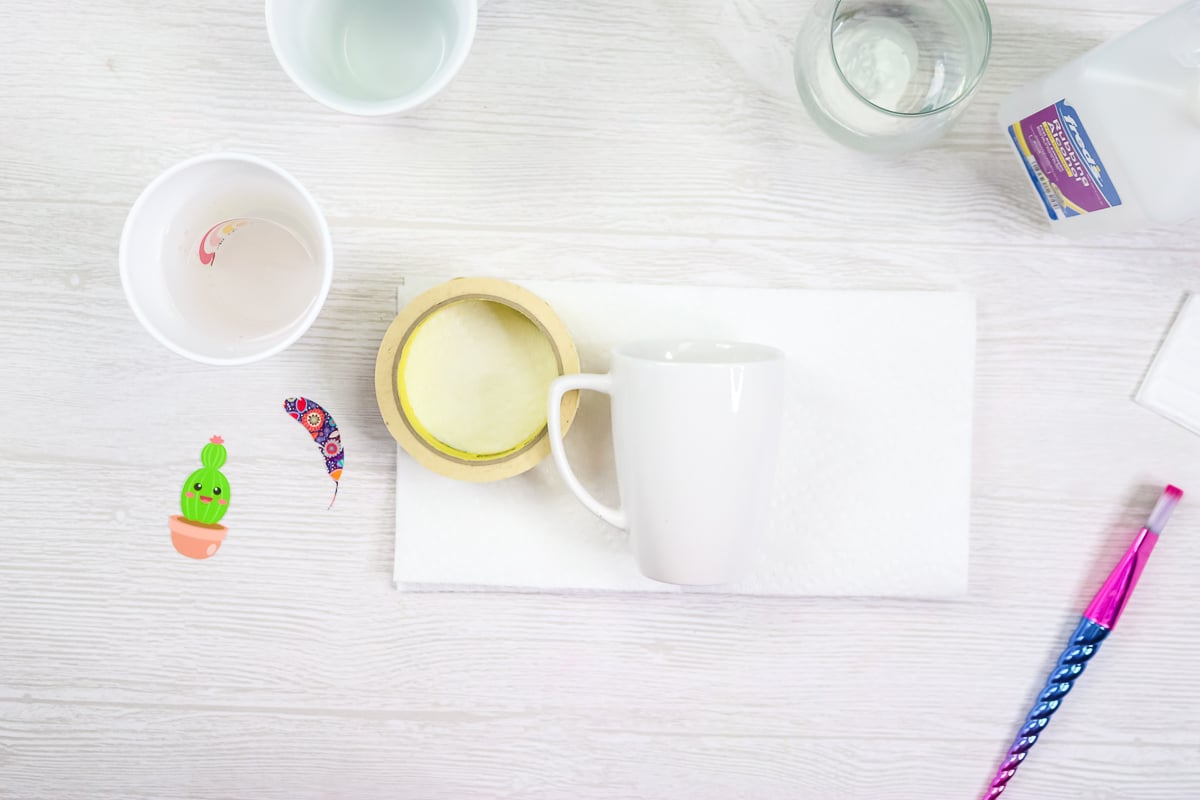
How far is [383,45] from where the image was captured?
0.51 metres

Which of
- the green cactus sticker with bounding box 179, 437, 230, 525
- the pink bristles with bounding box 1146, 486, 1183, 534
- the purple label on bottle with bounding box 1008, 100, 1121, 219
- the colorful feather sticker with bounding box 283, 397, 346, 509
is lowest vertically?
the green cactus sticker with bounding box 179, 437, 230, 525

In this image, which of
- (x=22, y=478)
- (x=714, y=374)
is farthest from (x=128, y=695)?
(x=714, y=374)

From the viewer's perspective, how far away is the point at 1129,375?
1.91ft

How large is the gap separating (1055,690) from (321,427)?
0.59 m

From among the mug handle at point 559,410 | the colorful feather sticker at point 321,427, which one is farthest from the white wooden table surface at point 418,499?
the mug handle at point 559,410

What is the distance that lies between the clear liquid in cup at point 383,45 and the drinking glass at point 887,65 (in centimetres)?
26

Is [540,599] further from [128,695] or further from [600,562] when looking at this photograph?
[128,695]

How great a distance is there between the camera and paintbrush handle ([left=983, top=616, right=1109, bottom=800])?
1.88ft

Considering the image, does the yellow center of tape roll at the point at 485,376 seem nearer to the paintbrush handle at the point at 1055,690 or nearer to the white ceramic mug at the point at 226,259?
the white ceramic mug at the point at 226,259

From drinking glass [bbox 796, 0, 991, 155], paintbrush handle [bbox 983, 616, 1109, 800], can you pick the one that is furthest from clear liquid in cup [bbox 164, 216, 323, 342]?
paintbrush handle [bbox 983, 616, 1109, 800]

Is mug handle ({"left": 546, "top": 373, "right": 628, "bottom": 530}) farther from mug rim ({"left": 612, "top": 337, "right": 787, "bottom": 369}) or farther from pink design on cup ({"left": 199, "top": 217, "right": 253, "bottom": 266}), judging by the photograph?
pink design on cup ({"left": 199, "top": 217, "right": 253, "bottom": 266})

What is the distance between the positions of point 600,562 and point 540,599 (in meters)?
0.06

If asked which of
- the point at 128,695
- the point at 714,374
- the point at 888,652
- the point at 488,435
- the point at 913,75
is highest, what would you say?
the point at 913,75

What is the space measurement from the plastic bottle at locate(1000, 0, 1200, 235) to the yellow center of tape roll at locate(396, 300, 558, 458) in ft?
1.21
